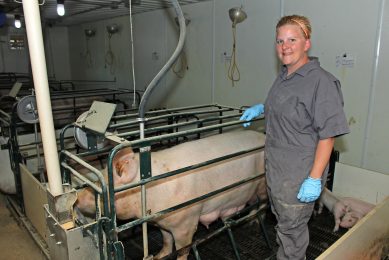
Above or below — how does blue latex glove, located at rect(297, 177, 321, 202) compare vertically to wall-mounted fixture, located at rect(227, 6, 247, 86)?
below

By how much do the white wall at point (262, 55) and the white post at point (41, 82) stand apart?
3.19 m

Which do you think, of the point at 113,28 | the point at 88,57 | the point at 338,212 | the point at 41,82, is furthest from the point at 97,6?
the point at 338,212

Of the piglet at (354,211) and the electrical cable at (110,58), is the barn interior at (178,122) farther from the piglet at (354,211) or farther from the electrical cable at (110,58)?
the piglet at (354,211)

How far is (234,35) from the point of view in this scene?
4.61 metres

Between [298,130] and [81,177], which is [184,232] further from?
[298,130]

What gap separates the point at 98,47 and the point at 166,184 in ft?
20.5

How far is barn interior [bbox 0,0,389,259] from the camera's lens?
1.65 metres

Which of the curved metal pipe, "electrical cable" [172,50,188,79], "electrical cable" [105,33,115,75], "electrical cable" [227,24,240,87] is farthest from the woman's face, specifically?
"electrical cable" [105,33,115,75]

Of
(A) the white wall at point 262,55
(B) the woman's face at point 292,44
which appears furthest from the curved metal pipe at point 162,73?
(A) the white wall at point 262,55

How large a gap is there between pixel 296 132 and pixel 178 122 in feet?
8.23

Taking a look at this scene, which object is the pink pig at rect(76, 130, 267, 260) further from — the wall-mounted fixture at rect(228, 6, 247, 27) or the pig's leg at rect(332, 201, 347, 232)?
the wall-mounted fixture at rect(228, 6, 247, 27)

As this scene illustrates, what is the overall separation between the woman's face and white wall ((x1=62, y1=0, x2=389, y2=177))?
1869mm

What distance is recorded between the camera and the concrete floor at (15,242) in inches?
114

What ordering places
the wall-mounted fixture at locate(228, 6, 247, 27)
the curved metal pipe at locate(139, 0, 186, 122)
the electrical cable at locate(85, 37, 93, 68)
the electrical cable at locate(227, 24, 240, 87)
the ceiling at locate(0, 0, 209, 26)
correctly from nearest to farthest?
the curved metal pipe at locate(139, 0, 186, 122), the wall-mounted fixture at locate(228, 6, 247, 27), the electrical cable at locate(227, 24, 240, 87), the ceiling at locate(0, 0, 209, 26), the electrical cable at locate(85, 37, 93, 68)
